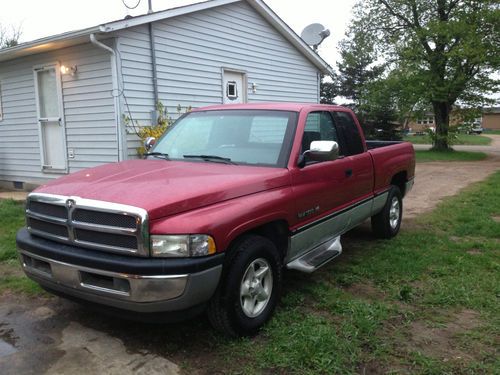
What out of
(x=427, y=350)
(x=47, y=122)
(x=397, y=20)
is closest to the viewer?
(x=427, y=350)

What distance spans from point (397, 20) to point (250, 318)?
78.5 feet

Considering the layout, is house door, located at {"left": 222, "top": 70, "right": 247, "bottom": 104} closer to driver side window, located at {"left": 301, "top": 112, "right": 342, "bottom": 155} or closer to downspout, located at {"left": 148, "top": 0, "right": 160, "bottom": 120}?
downspout, located at {"left": 148, "top": 0, "right": 160, "bottom": 120}

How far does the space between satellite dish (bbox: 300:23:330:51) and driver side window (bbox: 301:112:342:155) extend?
1001 centimetres

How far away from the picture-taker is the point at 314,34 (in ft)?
46.4

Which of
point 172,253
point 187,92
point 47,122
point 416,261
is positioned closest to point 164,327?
point 172,253

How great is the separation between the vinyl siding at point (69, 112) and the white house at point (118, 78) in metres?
0.02

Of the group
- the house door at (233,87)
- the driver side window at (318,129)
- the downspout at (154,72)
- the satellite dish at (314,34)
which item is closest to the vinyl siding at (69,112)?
the downspout at (154,72)

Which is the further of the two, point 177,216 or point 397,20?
point 397,20

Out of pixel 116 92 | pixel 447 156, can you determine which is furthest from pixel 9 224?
pixel 447 156

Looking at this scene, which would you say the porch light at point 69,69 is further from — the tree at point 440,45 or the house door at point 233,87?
the tree at point 440,45

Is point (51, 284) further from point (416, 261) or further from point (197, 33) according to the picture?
point (197, 33)

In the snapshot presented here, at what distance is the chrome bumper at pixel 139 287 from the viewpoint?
2871 millimetres

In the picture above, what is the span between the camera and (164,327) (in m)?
3.64

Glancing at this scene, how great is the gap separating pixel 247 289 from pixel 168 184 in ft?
3.26
